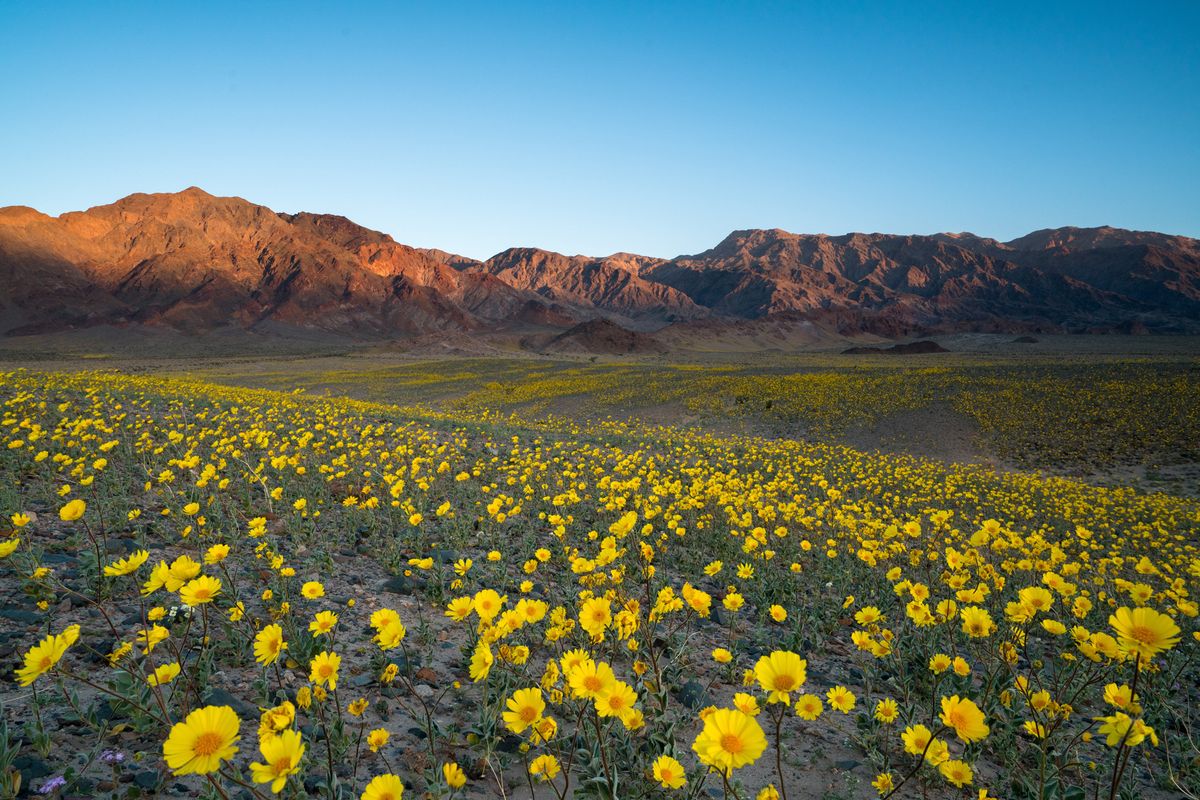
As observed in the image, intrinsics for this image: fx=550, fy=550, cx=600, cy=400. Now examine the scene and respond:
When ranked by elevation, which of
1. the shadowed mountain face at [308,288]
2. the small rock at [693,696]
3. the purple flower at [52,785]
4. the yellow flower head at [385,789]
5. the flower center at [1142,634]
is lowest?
the small rock at [693,696]

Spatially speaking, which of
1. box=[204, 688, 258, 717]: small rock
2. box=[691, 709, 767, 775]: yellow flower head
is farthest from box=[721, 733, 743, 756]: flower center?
box=[204, 688, 258, 717]: small rock

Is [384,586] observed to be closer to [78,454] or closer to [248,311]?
[78,454]

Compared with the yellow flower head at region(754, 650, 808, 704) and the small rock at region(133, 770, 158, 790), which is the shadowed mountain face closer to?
the yellow flower head at region(754, 650, 808, 704)

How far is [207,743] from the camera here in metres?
1.86

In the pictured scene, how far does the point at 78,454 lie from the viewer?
312 inches

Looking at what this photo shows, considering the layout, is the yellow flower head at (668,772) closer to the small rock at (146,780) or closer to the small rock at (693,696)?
the small rock at (693,696)

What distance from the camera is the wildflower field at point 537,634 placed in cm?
247

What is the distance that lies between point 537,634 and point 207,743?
9.05 ft

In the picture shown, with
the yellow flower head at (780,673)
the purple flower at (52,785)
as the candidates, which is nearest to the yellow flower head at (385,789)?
the yellow flower head at (780,673)

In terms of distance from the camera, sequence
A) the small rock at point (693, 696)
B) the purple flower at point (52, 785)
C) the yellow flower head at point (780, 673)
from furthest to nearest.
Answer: the small rock at point (693, 696) < the purple flower at point (52, 785) < the yellow flower head at point (780, 673)

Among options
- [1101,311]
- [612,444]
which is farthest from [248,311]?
[1101,311]

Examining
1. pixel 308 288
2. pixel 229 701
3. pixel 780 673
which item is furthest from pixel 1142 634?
pixel 308 288

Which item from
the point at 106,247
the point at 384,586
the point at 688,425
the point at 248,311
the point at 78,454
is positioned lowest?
the point at 688,425

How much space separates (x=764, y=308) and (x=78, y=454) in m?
200
